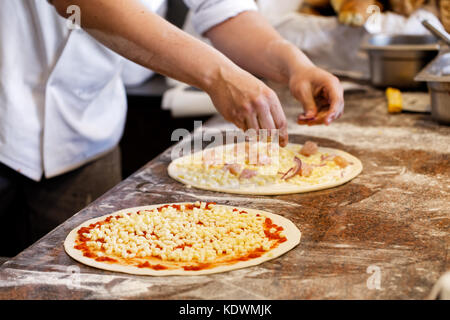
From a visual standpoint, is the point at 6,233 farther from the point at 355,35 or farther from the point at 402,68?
the point at 355,35

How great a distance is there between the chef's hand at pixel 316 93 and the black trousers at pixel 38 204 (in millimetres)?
783

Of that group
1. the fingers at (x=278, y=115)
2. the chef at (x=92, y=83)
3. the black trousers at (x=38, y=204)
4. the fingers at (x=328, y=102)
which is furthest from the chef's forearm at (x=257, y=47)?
the black trousers at (x=38, y=204)

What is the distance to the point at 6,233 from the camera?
1955 millimetres

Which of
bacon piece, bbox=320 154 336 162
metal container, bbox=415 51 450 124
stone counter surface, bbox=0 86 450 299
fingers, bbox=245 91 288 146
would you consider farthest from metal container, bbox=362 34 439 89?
fingers, bbox=245 91 288 146

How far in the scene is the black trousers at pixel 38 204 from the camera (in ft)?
6.26

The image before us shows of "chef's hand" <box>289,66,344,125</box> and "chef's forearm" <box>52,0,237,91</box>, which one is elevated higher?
"chef's forearm" <box>52,0,237,91</box>

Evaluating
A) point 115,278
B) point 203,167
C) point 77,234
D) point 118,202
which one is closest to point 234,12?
point 203,167

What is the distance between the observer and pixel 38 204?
1.95 metres

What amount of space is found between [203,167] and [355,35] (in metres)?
1.83

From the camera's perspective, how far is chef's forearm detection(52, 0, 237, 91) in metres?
1.42

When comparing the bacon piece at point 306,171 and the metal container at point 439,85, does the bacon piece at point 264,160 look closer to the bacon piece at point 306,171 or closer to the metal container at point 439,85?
the bacon piece at point 306,171

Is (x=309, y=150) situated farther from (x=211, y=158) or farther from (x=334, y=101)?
(x=211, y=158)

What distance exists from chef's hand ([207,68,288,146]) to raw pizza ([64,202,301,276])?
0.22 meters
